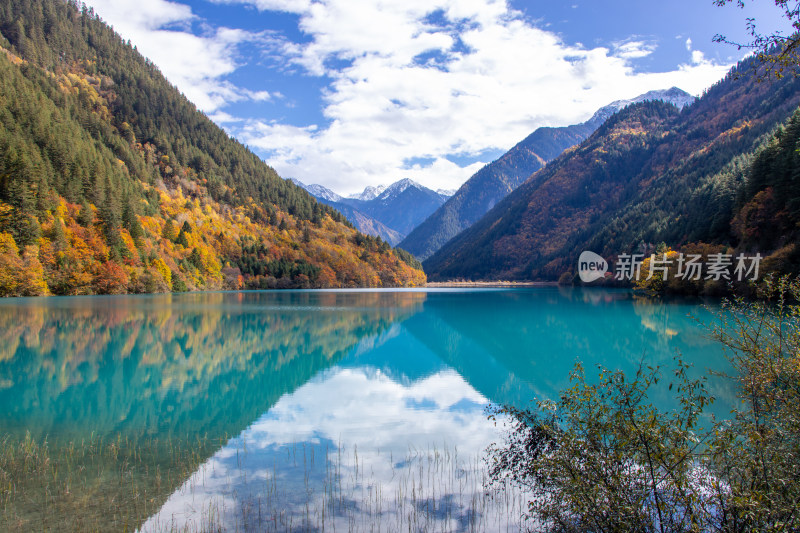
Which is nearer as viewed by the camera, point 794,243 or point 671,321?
point 671,321

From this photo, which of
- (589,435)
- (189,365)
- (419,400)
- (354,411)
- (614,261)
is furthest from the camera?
(614,261)

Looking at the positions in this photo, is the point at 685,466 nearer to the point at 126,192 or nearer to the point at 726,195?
the point at 726,195

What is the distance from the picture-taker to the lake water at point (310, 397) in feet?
26.1

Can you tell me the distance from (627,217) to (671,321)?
107m

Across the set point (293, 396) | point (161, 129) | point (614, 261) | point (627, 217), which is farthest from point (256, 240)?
point (293, 396)

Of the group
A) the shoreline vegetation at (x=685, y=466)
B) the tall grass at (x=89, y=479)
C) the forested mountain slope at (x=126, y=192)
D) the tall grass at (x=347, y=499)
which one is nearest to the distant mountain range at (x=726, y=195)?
the shoreline vegetation at (x=685, y=466)

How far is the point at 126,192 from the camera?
3398 inches

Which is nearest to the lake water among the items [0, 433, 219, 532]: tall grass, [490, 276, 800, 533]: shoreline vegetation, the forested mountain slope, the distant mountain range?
[0, 433, 219, 532]: tall grass

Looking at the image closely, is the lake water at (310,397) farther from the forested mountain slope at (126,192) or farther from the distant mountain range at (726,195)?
the forested mountain slope at (126,192)

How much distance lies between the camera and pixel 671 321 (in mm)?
36781

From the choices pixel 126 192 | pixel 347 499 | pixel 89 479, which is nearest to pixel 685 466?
pixel 347 499

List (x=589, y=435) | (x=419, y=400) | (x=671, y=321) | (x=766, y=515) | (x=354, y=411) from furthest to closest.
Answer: (x=671, y=321), (x=419, y=400), (x=354, y=411), (x=589, y=435), (x=766, y=515)

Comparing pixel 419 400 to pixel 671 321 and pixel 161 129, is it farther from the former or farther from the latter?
pixel 161 129

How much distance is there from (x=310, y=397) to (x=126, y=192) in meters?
86.0
